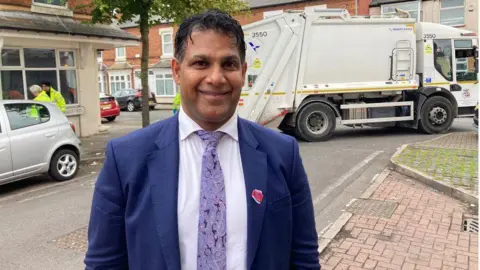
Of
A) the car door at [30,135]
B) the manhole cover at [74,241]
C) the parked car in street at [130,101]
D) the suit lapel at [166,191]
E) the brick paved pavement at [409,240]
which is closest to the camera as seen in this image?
the suit lapel at [166,191]

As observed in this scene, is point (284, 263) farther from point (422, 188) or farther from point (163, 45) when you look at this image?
point (163, 45)

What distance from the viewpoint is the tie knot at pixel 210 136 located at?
1.74 meters

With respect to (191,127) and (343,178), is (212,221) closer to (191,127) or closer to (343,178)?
(191,127)

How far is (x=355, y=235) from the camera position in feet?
15.8

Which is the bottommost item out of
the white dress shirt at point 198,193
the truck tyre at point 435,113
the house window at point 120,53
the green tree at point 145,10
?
the truck tyre at point 435,113

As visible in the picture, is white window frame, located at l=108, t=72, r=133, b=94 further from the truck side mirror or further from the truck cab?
the truck side mirror

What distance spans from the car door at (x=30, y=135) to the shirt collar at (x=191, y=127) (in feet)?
20.8

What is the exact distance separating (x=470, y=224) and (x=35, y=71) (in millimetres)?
12270

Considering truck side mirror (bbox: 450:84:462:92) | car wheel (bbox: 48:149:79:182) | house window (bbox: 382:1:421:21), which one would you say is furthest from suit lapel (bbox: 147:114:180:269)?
house window (bbox: 382:1:421:21)

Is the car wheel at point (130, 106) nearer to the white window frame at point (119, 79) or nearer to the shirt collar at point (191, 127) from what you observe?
the white window frame at point (119, 79)

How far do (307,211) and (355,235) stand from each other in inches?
124

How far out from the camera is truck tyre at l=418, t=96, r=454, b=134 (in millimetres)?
12273

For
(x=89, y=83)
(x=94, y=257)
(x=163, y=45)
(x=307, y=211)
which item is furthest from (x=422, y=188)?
(x=163, y=45)

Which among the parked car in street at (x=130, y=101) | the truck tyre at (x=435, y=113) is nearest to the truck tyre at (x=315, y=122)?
the truck tyre at (x=435, y=113)
